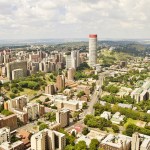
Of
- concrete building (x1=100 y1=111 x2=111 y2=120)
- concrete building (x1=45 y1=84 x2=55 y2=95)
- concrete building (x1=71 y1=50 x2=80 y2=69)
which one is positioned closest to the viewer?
concrete building (x1=100 y1=111 x2=111 y2=120)

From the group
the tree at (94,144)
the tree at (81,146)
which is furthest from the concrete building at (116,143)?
the tree at (81,146)

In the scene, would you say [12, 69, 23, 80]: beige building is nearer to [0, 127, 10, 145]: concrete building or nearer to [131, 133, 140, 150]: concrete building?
[0, 127, 10, 145]: concrete building

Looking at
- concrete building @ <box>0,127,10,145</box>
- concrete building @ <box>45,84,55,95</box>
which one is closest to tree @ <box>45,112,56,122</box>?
concrete building @ <box>0,127,10,145</box>

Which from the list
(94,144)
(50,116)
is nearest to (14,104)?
(50,116)

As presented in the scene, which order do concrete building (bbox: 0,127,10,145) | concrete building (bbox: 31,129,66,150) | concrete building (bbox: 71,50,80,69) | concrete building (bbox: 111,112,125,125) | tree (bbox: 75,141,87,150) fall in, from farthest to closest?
concrete building (bbox: 71,50,80,69) → concrete building (bbox: 111,112,125,125) → concrete building (bbox: 0,127,10,145) → concrete building (bbox: 31,129,66,150) → tree (bbox: 75,141,87,150)

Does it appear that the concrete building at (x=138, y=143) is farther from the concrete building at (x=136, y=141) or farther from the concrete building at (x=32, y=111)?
the concrete building at (x=32, y=111)

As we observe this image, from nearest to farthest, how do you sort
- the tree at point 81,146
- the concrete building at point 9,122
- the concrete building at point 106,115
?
the tree at point 81,146, the concrete building at point 9,122, the concrete building at point 106,115
